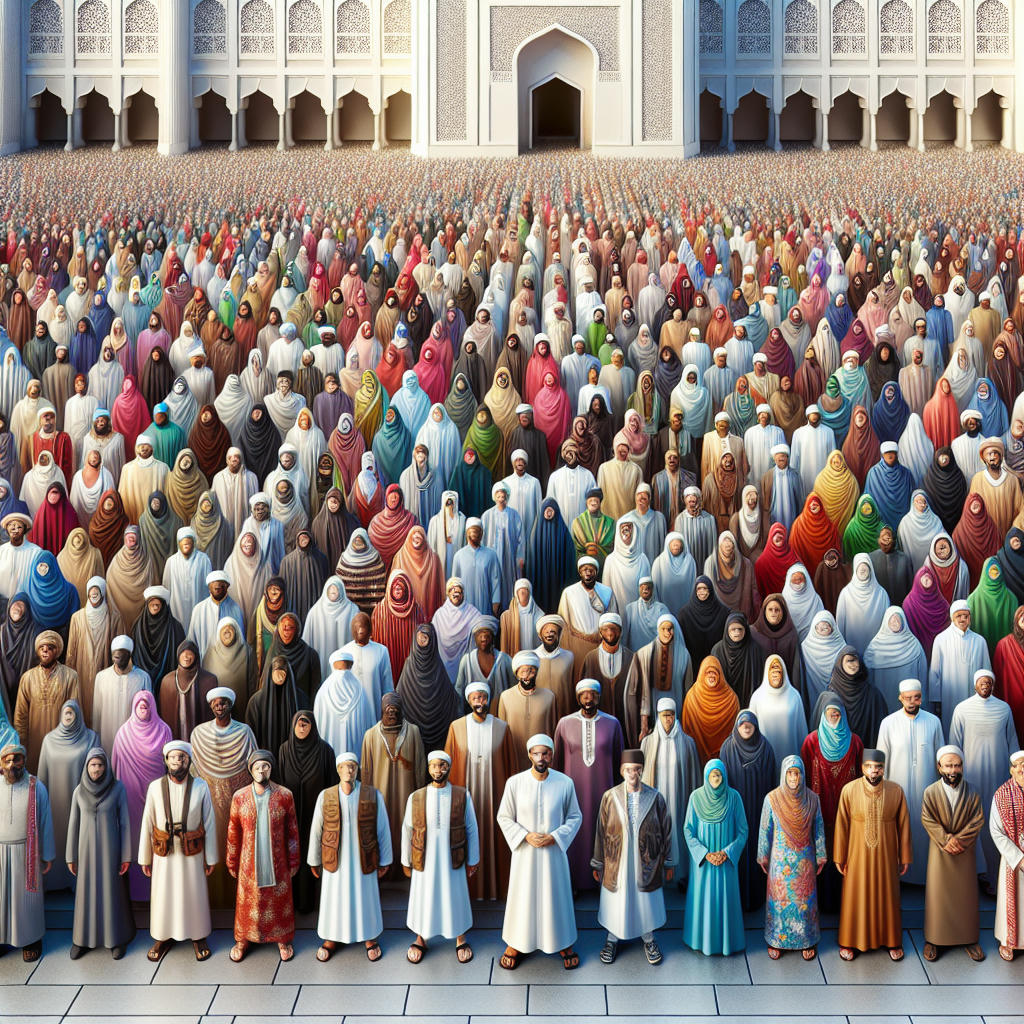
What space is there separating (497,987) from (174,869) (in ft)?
3.86

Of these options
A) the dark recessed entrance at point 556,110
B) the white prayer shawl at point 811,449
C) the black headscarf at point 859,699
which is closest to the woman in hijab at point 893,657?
the black headscarf at point 859,699

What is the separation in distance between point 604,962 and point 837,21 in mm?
26386

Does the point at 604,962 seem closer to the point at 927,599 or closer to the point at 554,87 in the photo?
the point at 927,599

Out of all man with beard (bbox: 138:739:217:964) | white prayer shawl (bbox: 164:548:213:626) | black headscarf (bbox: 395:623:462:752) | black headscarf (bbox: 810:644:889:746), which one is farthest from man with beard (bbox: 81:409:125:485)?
black headscarf (bbox: 810:644:889:746)

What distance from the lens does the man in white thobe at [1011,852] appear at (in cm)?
505

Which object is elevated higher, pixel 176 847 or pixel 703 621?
pixel 703 621

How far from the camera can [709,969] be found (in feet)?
16.8

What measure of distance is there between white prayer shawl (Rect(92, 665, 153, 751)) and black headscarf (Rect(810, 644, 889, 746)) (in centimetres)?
259

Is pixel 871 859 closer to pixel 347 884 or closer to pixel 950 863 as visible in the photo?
pixel 950 863

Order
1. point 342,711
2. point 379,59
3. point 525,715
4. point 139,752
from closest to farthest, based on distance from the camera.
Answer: point 139,752
point 525,715
point 342,711
point 379,59

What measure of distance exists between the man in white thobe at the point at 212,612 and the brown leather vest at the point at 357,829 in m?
1.27

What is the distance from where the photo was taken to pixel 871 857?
5.15 metres

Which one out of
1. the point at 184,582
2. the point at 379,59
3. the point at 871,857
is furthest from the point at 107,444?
the point at 379,59

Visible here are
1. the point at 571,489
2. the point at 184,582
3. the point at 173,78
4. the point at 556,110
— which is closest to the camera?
the point at 184,582
